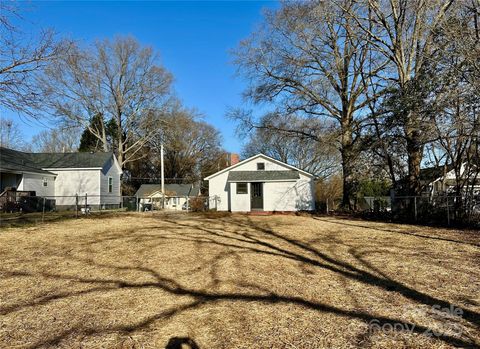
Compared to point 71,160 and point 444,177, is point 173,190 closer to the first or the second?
point 71,160

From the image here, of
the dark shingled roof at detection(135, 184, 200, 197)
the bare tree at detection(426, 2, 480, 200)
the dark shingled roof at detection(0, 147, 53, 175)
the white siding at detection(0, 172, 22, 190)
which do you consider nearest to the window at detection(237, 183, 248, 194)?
the bare tree at detection(426, 2, 480, 200)

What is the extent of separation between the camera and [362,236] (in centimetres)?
1012

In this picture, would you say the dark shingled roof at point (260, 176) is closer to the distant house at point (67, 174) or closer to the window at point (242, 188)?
the window at point (242, 188)

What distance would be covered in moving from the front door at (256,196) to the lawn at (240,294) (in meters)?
14.7

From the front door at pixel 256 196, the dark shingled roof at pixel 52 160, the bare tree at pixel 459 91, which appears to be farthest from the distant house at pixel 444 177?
the dark shingled roof at pixel 52 160

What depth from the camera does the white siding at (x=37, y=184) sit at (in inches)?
891

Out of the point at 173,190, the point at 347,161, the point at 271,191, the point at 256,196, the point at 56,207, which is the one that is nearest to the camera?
the point at 347,161

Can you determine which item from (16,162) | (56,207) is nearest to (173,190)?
(56,207)

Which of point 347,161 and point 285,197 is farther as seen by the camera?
point 285,197

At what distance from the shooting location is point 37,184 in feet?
79.0

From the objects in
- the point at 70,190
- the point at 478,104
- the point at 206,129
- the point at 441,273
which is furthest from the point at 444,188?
the point at 206,129

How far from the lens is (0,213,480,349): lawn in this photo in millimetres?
3424

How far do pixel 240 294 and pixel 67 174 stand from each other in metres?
25.8

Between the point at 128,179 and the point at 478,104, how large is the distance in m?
39.7
